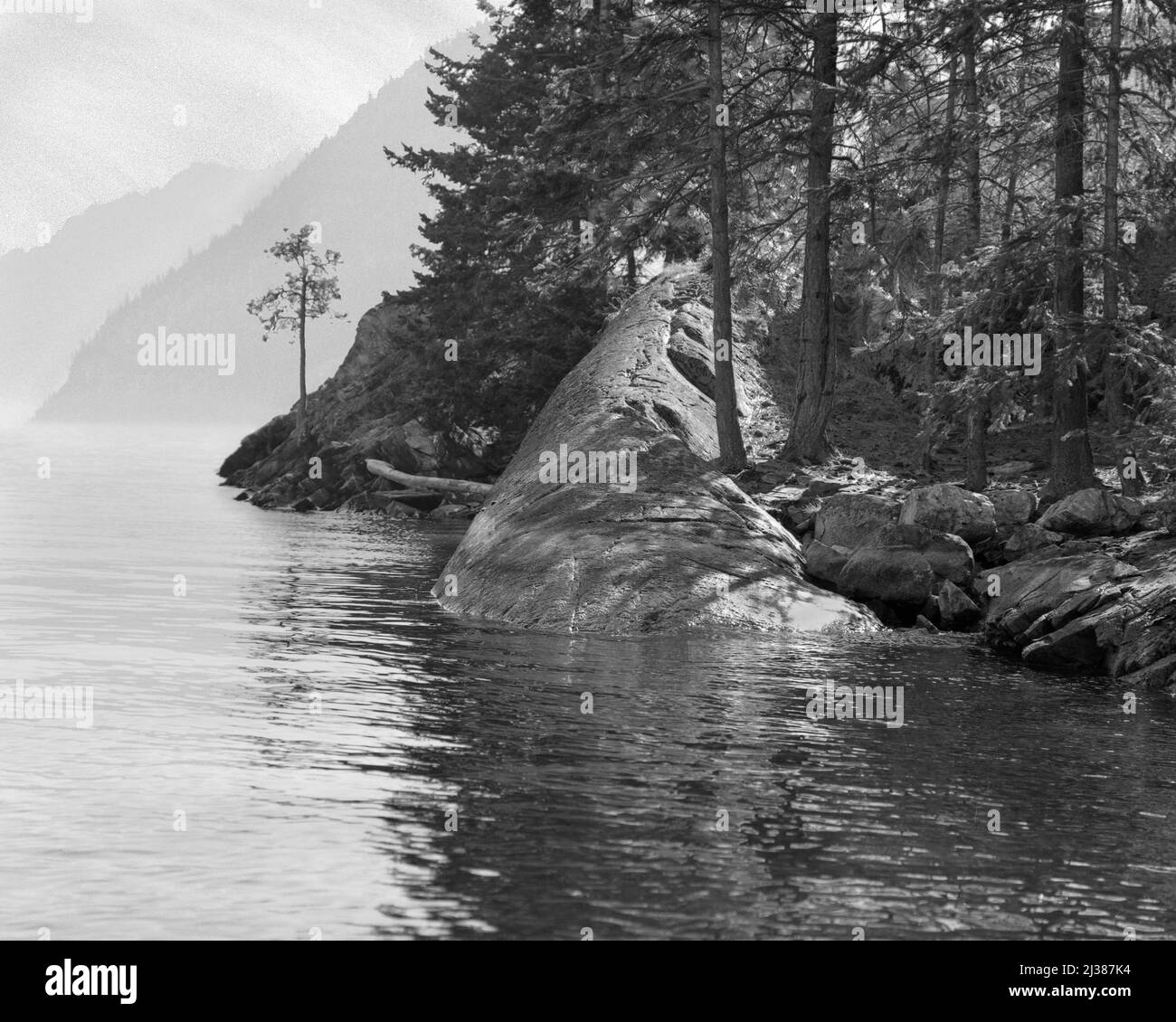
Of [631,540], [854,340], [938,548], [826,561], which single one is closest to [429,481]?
[854,340]

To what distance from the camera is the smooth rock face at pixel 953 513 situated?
1948 centimetres

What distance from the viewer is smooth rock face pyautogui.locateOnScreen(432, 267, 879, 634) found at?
17.3 meters

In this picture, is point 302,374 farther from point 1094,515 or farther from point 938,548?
point 1094,515

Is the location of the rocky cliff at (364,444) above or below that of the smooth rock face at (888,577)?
above

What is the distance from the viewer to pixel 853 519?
20.2m

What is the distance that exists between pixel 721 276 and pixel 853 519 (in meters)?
5.98

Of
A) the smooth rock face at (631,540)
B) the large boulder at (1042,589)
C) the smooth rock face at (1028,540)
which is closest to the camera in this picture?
the large boulder at (1042,589)

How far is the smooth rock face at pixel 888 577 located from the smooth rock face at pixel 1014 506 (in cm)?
213

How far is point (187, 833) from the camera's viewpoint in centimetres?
835

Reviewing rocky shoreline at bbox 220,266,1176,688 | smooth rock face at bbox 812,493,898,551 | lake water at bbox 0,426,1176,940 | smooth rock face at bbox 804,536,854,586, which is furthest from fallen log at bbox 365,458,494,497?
lake water at bbox 0,426,1176,940

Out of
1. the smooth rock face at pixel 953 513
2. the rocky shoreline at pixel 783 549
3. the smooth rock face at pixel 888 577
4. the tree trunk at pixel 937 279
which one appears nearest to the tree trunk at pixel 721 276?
the rocky shoreline at pixel 783 549

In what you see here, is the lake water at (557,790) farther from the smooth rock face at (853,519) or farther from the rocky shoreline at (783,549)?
the smooth rock face at (853,519)

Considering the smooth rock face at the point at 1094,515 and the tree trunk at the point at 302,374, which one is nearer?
the smooth rock face at the point at 1094,515

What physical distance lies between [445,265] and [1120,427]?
2873cm
